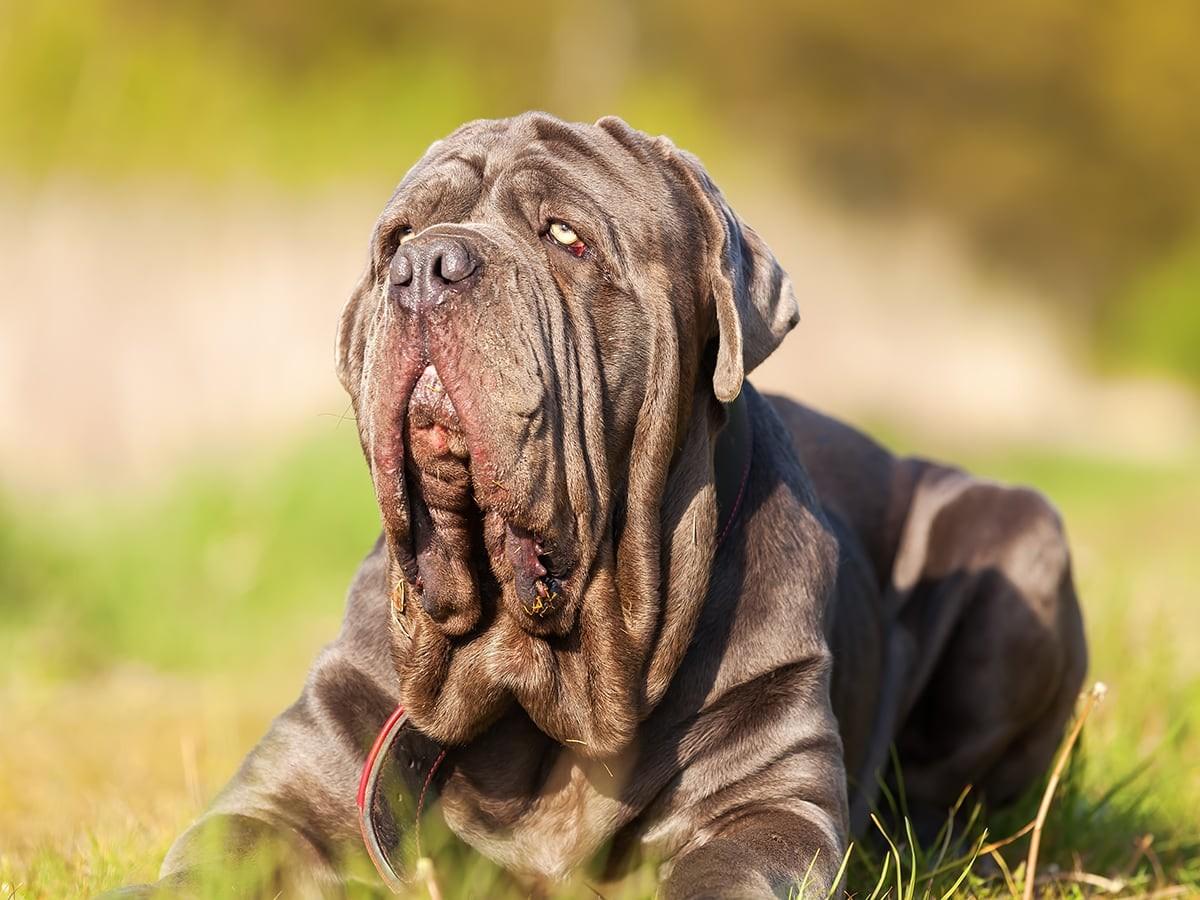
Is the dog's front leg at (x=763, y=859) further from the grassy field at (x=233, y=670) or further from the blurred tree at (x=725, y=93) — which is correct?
the blurred tree at (x=725, y=93)

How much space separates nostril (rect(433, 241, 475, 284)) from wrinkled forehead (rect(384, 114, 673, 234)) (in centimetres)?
29

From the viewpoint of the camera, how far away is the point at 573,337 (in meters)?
2.91

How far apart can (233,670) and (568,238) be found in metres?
4.55

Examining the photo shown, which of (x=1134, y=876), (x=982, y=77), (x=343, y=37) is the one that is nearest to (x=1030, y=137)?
(x=982, y=77)

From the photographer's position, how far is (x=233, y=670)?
7.01 metres

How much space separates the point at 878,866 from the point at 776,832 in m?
0.63

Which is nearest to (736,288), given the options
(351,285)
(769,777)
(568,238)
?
(568,238)

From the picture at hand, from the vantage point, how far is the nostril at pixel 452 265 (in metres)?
2.75

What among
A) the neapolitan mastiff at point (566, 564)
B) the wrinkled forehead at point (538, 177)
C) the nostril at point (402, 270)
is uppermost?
the wrinkled forehead at point (538, 177)

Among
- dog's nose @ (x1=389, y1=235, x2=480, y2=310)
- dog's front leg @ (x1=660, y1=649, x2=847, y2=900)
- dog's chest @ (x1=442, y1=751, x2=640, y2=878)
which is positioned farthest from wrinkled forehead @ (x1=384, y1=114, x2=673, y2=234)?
dog's chest @ (x1=442, y1=751, x2=640, y2=878)

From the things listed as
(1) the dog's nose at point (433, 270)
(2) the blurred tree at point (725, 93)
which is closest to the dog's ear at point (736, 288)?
(1) the dog's nose at point (433, 270)

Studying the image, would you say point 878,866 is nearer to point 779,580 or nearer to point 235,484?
point 779,580

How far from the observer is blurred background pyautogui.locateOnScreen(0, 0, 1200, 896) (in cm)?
546

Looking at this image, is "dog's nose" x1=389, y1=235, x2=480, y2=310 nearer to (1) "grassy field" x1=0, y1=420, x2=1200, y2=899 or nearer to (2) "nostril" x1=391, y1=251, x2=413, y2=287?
(2) "nostril" x1=391, y1=251, x2=413, y2=287
